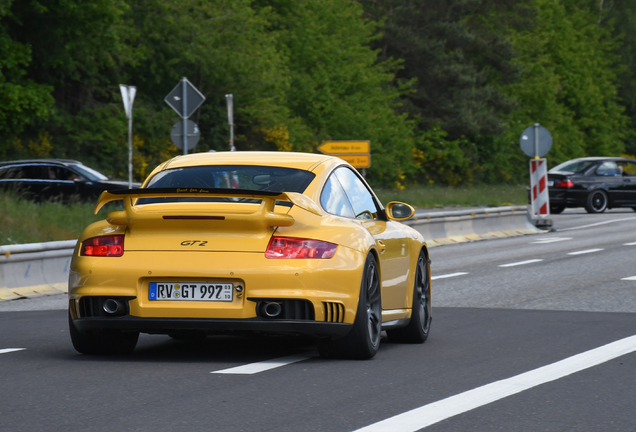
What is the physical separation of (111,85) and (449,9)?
2600 centimetres

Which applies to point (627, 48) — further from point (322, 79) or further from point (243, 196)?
point (243, 196)

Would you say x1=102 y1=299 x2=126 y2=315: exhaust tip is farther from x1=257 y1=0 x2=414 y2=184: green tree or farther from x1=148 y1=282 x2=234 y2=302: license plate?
x1=257 y1=0 x2=414 y2=184: green tree

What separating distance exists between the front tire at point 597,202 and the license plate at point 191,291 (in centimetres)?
2934

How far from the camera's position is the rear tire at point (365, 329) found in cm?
766

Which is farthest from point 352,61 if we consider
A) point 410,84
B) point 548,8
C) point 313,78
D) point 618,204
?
point 548,8

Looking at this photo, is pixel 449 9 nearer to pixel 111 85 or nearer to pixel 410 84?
pixel 410 84

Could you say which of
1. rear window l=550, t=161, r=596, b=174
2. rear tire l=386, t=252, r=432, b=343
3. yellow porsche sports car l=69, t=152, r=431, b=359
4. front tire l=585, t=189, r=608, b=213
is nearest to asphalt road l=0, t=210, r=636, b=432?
rear tire l=386, t=252, r=432, b=343

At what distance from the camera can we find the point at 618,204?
3584 centimetres

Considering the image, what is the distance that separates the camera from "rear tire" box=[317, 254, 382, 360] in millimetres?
7656

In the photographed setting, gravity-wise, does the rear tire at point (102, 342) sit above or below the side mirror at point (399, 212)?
below

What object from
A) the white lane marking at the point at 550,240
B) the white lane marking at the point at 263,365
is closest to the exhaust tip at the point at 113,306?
the white lane marking at the point at 263,365

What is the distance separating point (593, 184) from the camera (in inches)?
1391

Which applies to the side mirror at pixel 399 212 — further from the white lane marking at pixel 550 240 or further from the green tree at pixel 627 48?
the green tree at pixel 627 48

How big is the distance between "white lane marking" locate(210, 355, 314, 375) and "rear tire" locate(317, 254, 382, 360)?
7.2 inches
